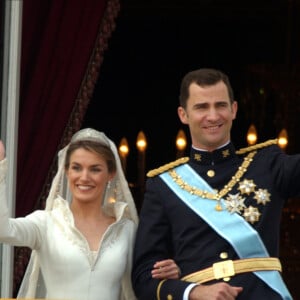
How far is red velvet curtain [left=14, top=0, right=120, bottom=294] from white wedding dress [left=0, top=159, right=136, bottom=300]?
1435mm

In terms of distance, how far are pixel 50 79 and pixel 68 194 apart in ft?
4.42

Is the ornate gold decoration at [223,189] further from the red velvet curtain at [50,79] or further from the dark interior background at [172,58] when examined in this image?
the dark interior background at [172,58]

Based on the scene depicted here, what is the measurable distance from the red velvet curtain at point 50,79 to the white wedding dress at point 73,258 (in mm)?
1435

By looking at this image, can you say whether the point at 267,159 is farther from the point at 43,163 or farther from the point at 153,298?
the point at 43,163

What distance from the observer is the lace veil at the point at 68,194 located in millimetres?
3584

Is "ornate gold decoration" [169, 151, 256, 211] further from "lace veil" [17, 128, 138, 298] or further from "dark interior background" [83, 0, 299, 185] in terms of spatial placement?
"dark interior background" [83, 0, 299, 185]

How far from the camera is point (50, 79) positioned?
494 cm

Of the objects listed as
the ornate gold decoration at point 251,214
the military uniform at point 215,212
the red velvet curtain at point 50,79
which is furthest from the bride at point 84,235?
the red velvet curtain at point 50,79

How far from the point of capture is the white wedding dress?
→ 11.2ft

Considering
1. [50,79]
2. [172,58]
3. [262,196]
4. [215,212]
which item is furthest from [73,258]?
[172,58]

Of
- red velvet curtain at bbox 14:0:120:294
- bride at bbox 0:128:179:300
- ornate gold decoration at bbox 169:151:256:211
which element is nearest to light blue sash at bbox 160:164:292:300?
ornate gold decoration at bbox 169:151:256:211

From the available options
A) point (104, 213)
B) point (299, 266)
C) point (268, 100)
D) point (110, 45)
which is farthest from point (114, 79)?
point (104, 213)

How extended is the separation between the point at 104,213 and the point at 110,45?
205 inches

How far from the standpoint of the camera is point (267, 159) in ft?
10.8
